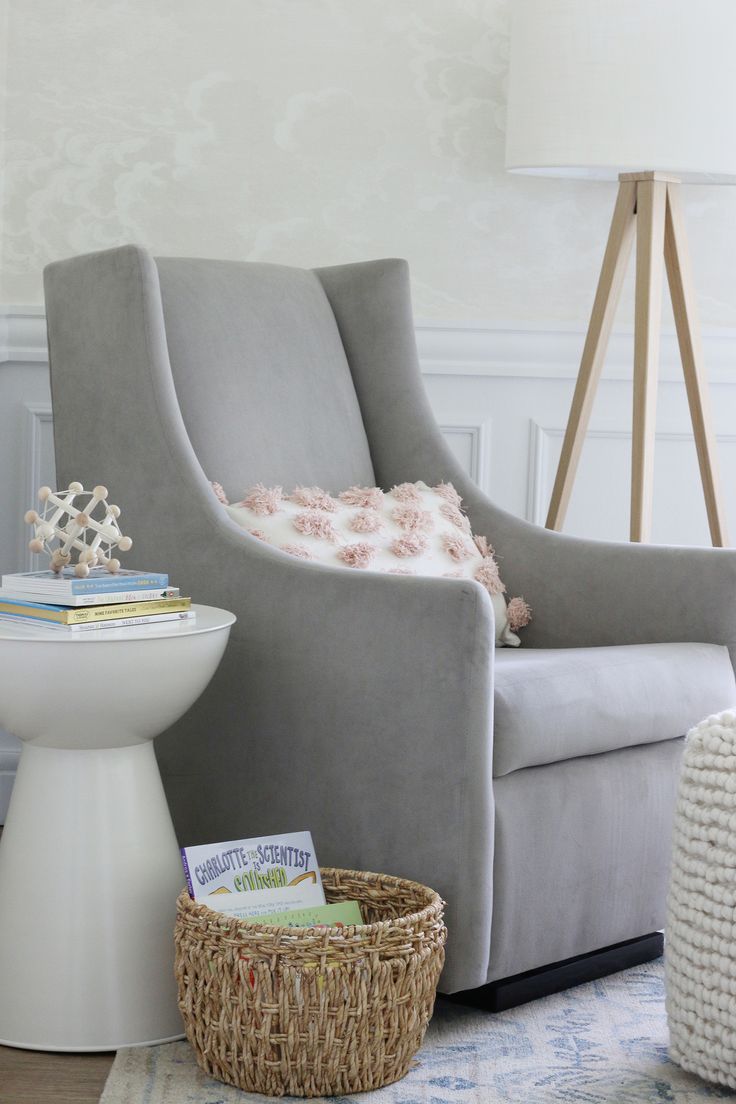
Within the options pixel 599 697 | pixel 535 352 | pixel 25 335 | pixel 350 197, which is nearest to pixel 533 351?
pixel 535 352

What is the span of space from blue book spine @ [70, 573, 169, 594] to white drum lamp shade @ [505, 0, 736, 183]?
1171 millimetres

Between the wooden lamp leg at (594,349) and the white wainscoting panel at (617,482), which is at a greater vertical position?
the wooden lamp leg at (594,349)

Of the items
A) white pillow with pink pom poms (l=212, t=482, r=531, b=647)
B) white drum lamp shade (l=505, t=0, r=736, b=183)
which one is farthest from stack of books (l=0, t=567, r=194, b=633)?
white drum lamp shade (l=505, t=0, r=736, b=183)

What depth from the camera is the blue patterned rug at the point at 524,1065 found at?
157 cm

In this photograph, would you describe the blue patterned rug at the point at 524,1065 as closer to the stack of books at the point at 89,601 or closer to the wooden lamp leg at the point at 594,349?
the stack of books at the point at 89,601

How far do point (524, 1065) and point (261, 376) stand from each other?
118 centimetres

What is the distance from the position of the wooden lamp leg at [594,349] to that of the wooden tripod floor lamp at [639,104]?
2.3 inches

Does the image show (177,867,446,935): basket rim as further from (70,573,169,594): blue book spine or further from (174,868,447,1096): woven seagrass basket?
(70,573,169,594): blue book spine

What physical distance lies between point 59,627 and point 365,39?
1.68m

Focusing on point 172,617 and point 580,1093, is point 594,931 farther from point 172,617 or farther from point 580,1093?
point 172,617

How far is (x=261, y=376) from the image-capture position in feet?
7.56

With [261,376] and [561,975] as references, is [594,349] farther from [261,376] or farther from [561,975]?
[561,975]

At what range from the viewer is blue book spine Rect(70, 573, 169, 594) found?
5.46ft

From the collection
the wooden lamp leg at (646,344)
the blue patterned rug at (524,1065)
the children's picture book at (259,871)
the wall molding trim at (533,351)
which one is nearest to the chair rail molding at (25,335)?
the wall molding trim at (533,351)
